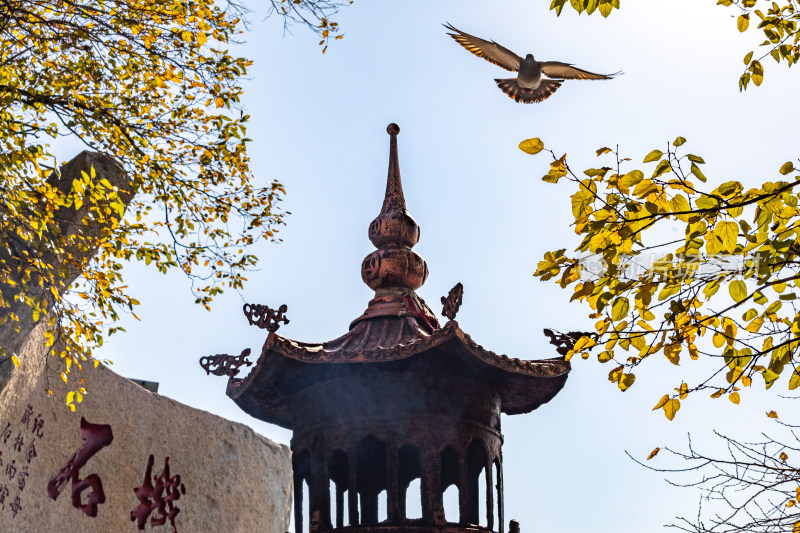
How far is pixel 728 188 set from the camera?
3.01 metres

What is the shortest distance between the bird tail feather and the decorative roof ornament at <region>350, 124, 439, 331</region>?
1.27 metres

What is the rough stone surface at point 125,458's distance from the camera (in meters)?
5.02

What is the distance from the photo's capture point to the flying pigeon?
20.2 feet

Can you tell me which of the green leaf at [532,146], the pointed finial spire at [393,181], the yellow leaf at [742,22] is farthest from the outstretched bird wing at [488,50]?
the green leaf at [532,146]

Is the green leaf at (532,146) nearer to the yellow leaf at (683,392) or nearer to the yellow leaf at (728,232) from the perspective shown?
the yellow leaf at (728,232)

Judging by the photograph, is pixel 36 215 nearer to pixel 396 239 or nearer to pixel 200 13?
pixel 200 13

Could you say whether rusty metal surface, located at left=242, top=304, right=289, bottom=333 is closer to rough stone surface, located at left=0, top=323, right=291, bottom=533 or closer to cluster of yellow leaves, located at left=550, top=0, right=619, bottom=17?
rough stone surface, located at left=0, top=323, right=291, bottom=533

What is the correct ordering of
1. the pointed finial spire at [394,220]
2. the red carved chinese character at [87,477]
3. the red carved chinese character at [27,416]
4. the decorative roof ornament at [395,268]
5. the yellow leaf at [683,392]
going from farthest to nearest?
the pointed finial spire at [394,220]
the decorative roof ornament at [395,268]
the red carved chinese character at [87,477]
the red carved chinese character at [27,416]
the yellow leaf at [683,392]

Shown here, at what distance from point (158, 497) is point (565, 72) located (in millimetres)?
4508

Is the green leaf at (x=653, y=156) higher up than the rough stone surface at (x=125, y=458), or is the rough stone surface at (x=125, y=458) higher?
the green leaf at (x=653, y=156)

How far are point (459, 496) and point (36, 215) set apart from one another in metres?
3.41

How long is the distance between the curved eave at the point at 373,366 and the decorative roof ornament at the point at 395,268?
34 cm

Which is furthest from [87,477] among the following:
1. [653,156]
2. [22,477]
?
[653,156]

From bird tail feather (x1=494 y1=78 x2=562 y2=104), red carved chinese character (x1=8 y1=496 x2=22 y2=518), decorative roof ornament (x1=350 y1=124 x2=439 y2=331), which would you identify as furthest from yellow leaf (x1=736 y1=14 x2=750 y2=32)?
red carved chinese character (x1=8 y1=496 x2=22 y2=518)
